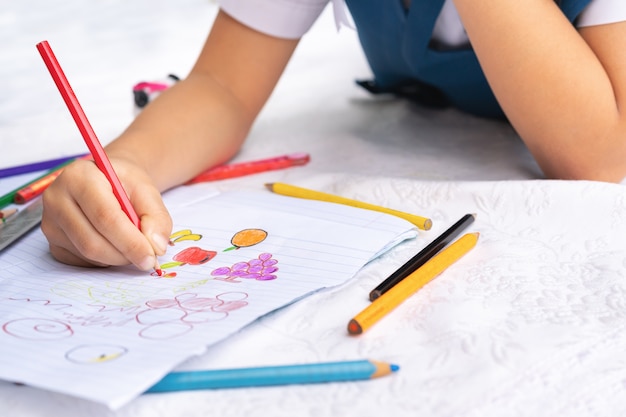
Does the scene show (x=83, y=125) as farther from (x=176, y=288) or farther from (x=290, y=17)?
(x=290, y=17)

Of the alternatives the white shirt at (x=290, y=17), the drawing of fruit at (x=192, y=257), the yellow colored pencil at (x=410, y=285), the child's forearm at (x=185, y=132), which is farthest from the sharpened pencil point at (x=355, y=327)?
the white shirt at (x=290, y=17)

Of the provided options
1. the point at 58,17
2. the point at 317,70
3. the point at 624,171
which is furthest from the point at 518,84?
the point at 58,17

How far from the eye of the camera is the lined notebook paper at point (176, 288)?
356 mm

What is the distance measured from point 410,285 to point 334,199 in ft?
0.50

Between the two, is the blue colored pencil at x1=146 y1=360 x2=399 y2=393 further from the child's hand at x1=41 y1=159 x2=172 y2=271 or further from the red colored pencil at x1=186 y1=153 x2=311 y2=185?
the red colored pencil at x1=186 y1=153 x2=311 y2=185

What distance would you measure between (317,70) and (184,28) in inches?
12.8

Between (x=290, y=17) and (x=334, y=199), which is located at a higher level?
(x=290, y=17)

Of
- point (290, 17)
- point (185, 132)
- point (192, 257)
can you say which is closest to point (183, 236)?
point (192, 257)

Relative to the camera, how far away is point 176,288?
0.44m

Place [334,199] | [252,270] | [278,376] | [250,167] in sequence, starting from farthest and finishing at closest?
1. [250,167]
2. [334,199]
3. [252,270]
4. [278,376]

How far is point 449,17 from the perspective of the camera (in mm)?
692

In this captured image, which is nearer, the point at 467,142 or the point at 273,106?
the point at 467,142

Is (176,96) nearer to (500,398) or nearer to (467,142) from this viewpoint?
(467,142)

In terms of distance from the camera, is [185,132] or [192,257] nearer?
[192,257]
